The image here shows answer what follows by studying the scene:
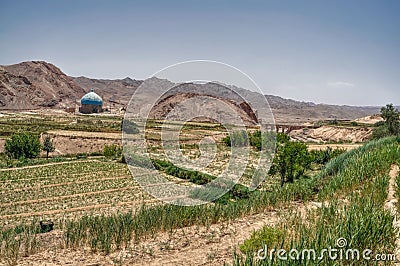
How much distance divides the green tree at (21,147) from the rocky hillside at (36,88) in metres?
94.7

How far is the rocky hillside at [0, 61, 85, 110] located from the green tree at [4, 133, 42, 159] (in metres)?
94.7

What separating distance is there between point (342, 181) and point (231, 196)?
9769mm

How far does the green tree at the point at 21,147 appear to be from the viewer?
37594 mm

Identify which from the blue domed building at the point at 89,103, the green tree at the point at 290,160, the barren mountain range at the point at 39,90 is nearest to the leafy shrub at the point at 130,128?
the green tree at the point at 290,160

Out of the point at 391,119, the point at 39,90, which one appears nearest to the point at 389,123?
the point at 391,119

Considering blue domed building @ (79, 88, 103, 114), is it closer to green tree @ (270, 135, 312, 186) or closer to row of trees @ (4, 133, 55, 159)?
row of trees @ (4, 133, 55, 159)

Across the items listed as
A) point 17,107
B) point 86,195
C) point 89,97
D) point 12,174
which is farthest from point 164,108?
point 86,195

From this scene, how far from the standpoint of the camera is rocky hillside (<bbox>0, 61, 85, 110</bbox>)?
128 m

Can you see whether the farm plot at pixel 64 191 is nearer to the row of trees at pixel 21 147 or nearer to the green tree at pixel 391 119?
the row of trees at pixel 21 147

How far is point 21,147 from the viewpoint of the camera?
37750 millimetres

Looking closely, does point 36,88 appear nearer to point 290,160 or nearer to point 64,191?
point 64,191

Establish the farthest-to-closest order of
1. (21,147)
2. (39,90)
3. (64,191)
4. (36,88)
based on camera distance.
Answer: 1. (39,90)
2. (36,88)
3. (21,147)
4. (64,191)

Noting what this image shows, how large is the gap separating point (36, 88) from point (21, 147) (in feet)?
396

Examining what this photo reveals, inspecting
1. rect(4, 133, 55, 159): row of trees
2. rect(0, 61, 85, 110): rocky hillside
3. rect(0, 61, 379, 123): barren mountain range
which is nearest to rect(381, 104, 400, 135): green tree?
rect(4, 133, 55, 159): row of trees
